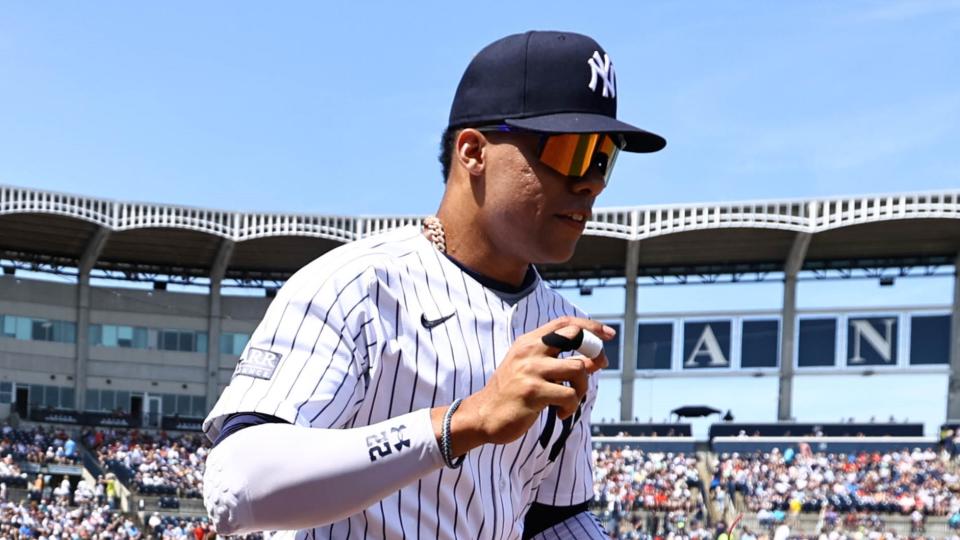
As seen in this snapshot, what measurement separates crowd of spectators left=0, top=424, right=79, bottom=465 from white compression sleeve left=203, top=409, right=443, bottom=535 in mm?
38978

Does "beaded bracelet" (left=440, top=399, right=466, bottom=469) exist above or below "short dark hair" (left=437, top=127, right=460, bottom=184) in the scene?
below

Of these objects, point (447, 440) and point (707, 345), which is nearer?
point (447, 440)

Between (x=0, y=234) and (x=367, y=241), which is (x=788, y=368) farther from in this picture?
(x=367, y=241)

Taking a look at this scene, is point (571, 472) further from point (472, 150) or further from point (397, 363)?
point (472, 150)

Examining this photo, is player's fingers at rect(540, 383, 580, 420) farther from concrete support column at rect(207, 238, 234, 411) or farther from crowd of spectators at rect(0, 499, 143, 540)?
concrete support column at rect(207, 238, 234, 411)

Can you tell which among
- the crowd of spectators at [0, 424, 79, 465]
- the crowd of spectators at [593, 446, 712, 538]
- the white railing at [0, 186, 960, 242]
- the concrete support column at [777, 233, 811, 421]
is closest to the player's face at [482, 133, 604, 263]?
the crowd of spectators at [593, 446, 712, 538]

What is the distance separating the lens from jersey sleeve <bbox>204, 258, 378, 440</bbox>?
2.69 metres

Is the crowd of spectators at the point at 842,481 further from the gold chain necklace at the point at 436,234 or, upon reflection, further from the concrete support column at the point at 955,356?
the gold chain necklace at the point at 436,234

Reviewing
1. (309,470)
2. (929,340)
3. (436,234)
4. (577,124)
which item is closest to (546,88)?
(577,124)

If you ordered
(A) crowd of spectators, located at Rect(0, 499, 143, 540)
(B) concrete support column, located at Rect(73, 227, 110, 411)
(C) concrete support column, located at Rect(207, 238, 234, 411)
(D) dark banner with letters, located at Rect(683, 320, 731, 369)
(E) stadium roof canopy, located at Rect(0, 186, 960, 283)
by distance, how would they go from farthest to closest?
1. (C) concrete support column, located at Rect(207, 238, 234, 411)
2. (B) concrete support column, located at Rect(73, 227, 110, 411)
3. (D) dark banner with letters, located at Rect(683, 320, 731, 369)
4. (E) stadium roof canopy, located at Rect(0, 186, 960, 283)
5. (A) crowd of spectators, located at Rect(0, 499, 143, 540)

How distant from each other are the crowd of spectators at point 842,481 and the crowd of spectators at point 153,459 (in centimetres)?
1595

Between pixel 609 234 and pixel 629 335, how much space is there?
155 inches

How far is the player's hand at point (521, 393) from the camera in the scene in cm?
247

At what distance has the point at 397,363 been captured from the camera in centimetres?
296
